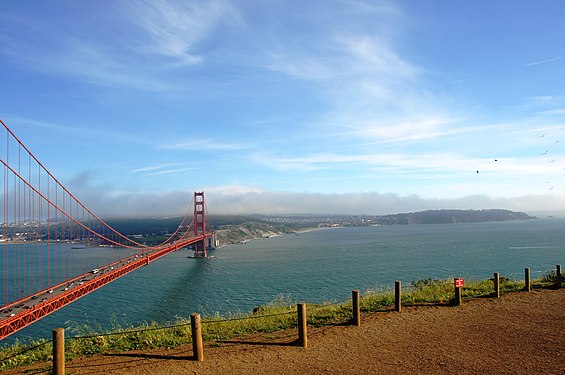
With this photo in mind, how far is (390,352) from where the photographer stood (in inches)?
312

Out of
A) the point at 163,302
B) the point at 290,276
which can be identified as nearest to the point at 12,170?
the point at 163,302

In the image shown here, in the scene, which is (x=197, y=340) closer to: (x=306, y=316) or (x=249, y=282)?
(x=306, y=316)

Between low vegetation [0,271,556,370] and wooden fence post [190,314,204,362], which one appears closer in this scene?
wooden fence post [190,314,204,362]

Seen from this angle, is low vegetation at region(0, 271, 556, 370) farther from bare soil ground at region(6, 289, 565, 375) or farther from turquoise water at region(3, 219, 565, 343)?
turquoise water at region(3, 219, 565, 343)

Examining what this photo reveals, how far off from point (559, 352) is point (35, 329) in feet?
96.5

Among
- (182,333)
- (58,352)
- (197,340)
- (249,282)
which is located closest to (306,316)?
(182,333)

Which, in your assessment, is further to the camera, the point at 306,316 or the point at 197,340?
the point at 306,316

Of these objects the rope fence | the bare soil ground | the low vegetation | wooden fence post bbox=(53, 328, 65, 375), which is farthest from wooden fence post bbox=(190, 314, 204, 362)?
wooden fence post bbox=(53, 328, 65, 375)

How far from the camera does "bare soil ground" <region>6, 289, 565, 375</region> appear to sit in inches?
284

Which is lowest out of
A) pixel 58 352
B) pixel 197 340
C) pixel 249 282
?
pixel 249 282

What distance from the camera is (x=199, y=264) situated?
2506 inches

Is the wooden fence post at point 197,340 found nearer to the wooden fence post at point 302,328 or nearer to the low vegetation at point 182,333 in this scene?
the low vegetation at point 182,333

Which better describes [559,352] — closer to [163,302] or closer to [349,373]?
[349,373]

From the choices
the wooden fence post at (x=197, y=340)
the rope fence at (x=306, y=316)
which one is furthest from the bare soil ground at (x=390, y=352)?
the rope fence at (x=306, y=316)
